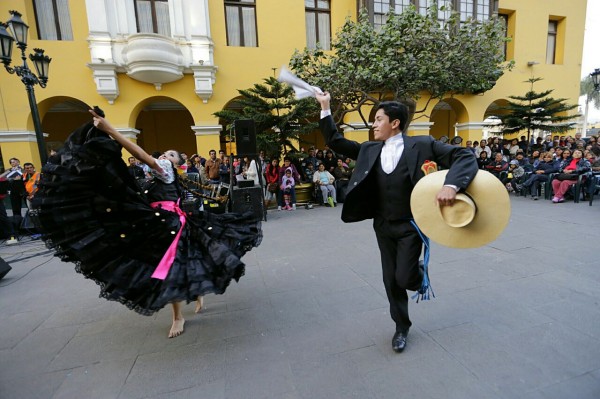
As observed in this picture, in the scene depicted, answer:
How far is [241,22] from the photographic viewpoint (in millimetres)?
12938

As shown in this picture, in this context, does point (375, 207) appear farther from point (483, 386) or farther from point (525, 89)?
point (525, 89)

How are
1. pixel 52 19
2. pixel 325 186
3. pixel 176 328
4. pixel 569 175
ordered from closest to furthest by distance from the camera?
pixel 176 328, pixel 569 175, pixel 325 186, pixel 52 19

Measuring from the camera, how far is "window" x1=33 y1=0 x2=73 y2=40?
1141cm

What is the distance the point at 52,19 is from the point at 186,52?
5003 millimetres

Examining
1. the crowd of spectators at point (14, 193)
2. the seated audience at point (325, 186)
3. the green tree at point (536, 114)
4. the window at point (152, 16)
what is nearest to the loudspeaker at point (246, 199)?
the seated audience at point (325, 186)

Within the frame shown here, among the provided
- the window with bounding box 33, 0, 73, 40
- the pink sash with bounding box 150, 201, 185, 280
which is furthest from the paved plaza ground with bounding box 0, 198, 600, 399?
the window with bounding box 33, 0, 73, 40

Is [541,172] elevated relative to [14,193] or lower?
lower

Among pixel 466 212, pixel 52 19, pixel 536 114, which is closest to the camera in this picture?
pixel 466 212

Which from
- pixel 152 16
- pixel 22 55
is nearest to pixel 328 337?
pixel 22 55

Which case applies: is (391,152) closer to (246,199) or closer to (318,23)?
(246,199)

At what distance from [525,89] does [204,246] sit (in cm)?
1882

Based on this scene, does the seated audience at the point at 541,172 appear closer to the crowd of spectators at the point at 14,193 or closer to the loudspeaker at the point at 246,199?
the loudspeaker at the point at 246,199

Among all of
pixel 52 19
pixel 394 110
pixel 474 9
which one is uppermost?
pixel 474 9

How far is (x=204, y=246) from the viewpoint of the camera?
2.75 meters
